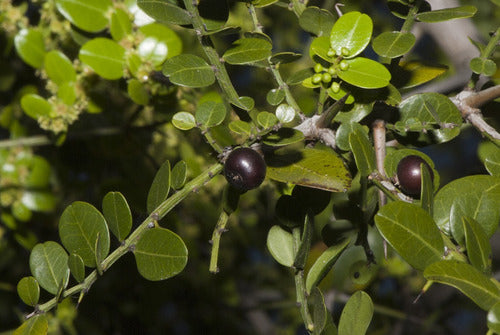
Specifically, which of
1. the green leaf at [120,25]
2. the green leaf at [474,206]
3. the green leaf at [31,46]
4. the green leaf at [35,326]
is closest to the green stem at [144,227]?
the green leaf at [35,326]

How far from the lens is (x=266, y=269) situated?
80.3 inches

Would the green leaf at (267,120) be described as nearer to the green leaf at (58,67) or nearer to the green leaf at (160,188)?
the green leaf at (160,188)

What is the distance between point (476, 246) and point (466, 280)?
1.8 inches

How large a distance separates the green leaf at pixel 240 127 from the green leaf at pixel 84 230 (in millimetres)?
163

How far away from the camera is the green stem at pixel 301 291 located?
57 cm

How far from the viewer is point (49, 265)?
24.0 inches

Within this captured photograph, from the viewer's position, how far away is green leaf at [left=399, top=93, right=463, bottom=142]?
636 mm

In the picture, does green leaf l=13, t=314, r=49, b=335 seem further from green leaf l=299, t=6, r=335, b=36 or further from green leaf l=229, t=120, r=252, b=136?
green leaf l=299, t=6, r=335, b=36

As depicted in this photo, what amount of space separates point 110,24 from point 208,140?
37 cm

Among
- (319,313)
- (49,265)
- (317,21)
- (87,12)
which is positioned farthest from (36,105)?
(319,313)

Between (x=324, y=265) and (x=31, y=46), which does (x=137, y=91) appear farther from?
(x=324, y=265)

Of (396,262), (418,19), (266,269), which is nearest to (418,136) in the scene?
(418,19)

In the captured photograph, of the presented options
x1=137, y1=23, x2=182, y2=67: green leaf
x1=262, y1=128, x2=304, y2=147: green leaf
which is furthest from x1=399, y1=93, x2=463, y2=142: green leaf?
x1=137, y1=23, x2=182, y2=67: green leaf

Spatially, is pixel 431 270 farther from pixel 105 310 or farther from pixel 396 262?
pixel 105 310
